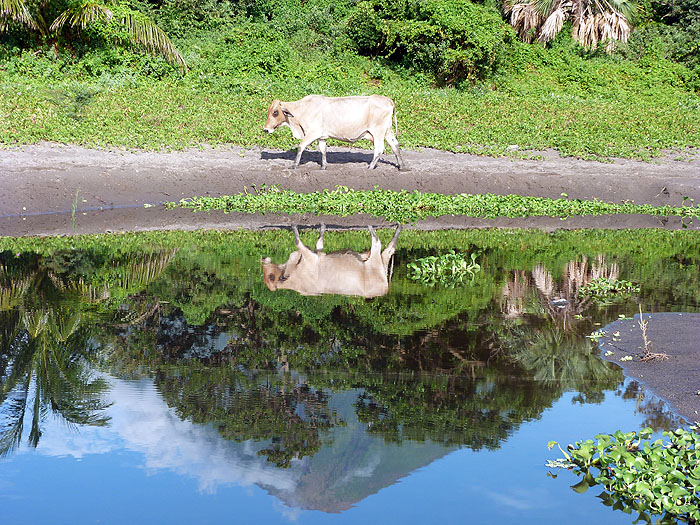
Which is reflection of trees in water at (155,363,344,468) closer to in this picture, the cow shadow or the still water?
the still water

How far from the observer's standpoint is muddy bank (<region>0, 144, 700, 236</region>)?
569 inches

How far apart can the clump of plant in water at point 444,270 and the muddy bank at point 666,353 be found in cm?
248

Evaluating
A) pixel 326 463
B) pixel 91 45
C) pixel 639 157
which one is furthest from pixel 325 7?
pixel 326 463

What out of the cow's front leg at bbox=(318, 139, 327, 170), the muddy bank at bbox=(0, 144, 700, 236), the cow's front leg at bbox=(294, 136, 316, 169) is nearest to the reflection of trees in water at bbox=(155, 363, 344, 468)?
the muddy bank at bbox=(0, 144, 700, 236)

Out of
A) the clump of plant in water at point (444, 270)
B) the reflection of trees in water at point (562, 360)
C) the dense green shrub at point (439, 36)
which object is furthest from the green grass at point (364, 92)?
the reflection of trees in water at point (562, 360)

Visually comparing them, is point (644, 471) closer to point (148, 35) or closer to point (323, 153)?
point (323, 153)

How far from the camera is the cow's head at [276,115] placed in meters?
17.0

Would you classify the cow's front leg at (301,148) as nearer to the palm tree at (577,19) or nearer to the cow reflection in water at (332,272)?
the cow reflection in water at (332,272)

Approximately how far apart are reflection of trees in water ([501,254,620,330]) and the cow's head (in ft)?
25.1

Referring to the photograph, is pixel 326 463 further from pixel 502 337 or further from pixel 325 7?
pixel 325 7

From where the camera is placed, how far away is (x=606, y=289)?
9.27m

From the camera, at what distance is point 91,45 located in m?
22.6

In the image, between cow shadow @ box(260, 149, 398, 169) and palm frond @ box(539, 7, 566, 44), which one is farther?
palm frond @ box(539, 7, 566, 44)

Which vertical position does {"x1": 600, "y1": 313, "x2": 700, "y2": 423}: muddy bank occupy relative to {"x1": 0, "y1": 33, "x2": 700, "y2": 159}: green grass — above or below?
below
